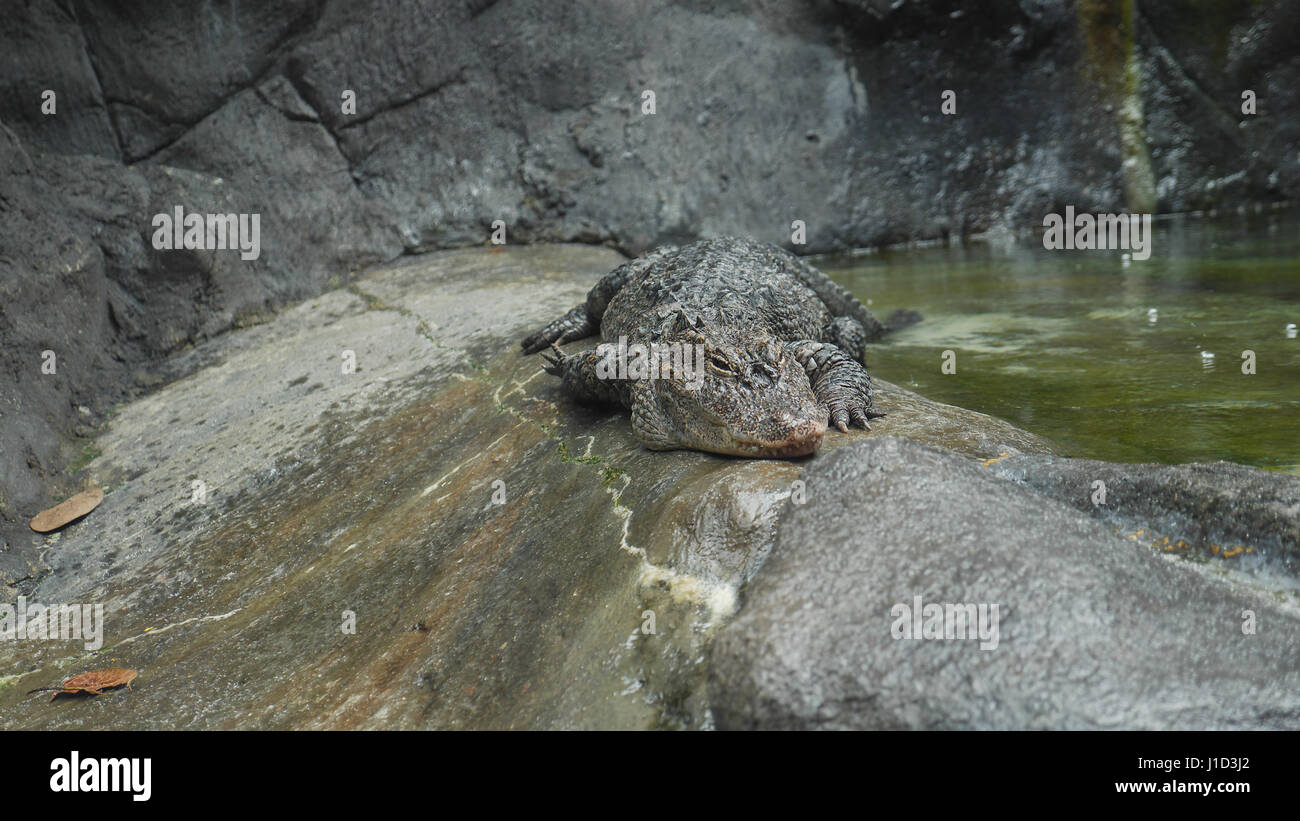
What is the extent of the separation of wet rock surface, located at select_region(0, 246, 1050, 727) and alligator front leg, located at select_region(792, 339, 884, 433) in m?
0.14

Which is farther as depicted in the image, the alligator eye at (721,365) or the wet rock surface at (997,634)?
the alligator eye at (721,365)

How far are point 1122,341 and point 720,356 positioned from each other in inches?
108

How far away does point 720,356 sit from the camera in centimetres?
347

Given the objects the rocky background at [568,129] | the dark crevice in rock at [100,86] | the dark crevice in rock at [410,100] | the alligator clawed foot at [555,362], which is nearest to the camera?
the alligator clawed foot at [555,362]

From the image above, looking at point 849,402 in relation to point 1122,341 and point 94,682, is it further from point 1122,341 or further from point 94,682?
point 94,682

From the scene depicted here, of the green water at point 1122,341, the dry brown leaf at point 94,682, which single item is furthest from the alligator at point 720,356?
the dry brown leaf at point 94,682

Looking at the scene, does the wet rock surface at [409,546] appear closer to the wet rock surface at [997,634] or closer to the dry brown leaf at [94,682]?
the dry brown leaf at [94,682]

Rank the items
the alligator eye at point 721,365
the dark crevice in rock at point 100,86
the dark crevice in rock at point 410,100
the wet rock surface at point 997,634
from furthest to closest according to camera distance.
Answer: the dark crevice in rock at point 410,100 < the dark crevice in rock at point 100,86 < the alligator eye at point 721,365 < the wet rock surface at point 997,634

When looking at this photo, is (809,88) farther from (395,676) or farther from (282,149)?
(395,676)

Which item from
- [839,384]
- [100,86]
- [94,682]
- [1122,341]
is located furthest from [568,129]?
[94,682]

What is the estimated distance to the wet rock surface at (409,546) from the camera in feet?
8.35

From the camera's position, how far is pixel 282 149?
25.9 ft
